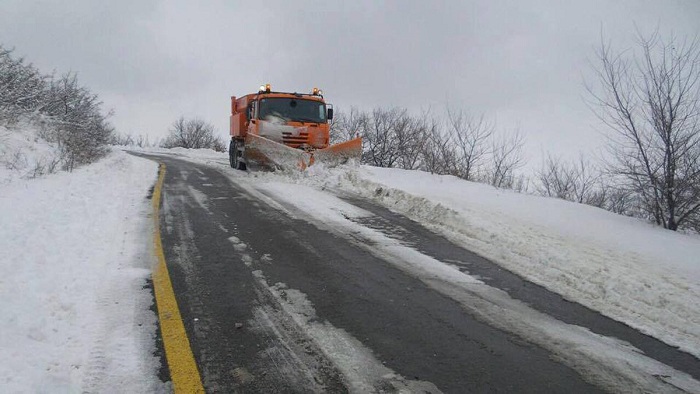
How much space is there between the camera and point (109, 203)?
8094mm

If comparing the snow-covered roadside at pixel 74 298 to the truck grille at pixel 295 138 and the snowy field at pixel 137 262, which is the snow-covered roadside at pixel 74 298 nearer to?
the snowy field at pixel 137 262

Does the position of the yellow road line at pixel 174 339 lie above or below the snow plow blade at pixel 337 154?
below

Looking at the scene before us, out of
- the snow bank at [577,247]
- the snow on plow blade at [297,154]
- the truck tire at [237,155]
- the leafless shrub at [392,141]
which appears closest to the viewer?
the snow bank at [577,247]

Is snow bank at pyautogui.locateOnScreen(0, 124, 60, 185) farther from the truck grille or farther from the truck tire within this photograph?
the truck grille

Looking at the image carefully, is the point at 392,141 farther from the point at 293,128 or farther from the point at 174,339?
the point at 174,339

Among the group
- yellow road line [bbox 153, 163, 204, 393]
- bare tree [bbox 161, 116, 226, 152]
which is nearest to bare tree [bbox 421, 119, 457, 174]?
yellow road line [bbox 153, 163, 204, 393]

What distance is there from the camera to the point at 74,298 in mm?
3863

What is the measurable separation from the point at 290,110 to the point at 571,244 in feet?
33.7

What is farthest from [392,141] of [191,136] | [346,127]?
[191,136]

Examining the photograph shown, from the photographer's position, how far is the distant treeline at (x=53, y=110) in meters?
13.7

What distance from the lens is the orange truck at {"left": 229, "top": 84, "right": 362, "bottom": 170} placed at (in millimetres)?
14102

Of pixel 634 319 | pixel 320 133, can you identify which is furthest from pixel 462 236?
pixel 320 133

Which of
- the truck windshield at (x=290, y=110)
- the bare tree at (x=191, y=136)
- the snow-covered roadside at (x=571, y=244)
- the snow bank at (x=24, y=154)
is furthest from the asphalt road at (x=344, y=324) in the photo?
the bare tree at (x=191, y=136)

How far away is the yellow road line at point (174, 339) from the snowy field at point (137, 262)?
4.0 inches
